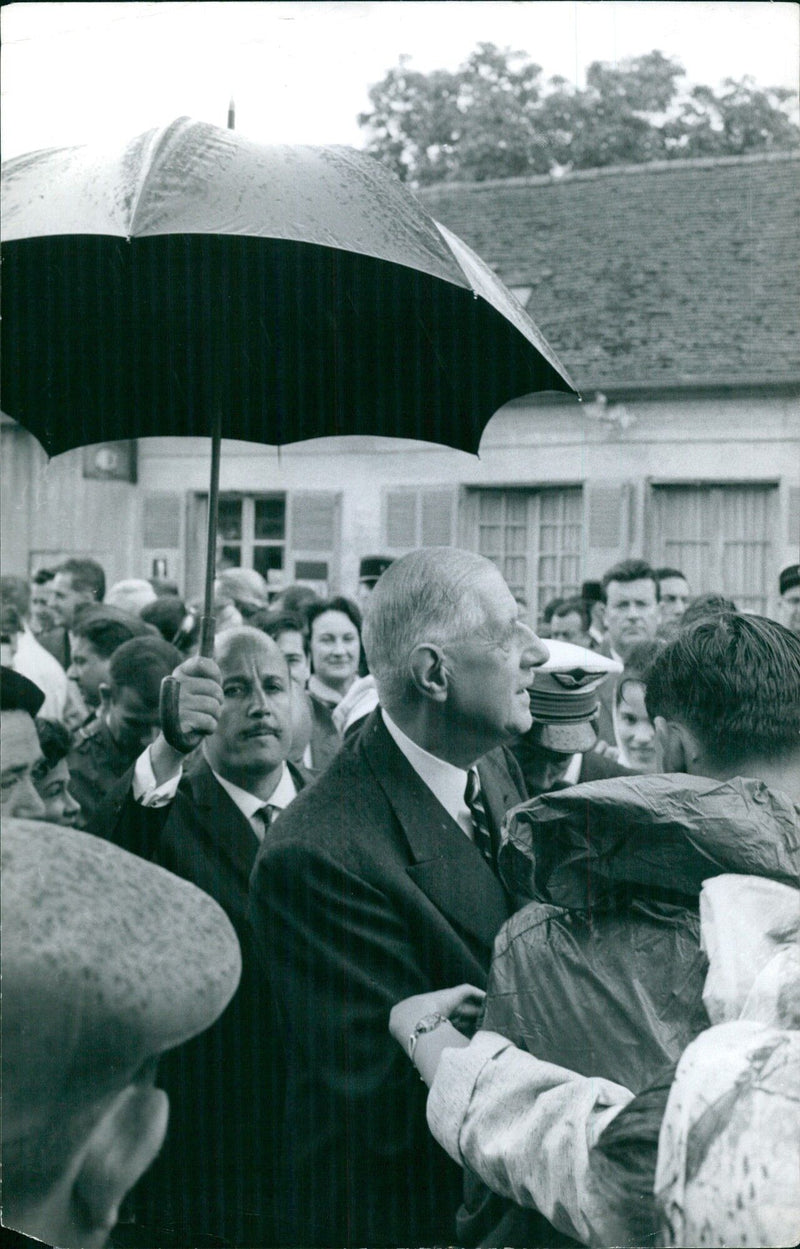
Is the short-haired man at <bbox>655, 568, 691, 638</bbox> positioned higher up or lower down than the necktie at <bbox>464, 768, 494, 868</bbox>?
higher up

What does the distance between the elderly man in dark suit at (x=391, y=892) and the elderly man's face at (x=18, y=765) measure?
72cm

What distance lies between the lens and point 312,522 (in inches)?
495

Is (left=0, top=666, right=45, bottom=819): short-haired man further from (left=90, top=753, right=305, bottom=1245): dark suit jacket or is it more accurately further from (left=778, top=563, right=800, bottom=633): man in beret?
(left=778, top=563, right=800, bottom=633): man in beret

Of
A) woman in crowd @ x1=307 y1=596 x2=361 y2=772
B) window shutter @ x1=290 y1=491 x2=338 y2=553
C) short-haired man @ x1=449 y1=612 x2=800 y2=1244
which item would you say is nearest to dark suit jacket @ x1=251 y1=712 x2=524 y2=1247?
short-haired man @ x1=449 y1=612 x2=800 y2=1244

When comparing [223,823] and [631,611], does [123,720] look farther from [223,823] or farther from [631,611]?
[631,611]

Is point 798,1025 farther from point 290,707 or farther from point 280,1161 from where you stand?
point 290,707

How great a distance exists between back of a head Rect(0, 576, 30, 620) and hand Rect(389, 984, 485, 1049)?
364 cm

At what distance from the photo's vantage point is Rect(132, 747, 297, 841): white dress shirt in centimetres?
302

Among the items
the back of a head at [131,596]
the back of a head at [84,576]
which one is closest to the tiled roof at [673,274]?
the back of a head at [131,596]

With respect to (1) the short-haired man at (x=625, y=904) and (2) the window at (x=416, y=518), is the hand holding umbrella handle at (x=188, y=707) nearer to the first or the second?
(1) the short-haired man at (x=625, y=904)

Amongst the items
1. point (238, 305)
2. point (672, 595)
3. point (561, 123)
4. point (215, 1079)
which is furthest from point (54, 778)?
point (561, 123)

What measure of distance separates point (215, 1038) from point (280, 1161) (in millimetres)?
333

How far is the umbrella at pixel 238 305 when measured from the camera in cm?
228

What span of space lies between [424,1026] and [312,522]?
10769 millimetres
